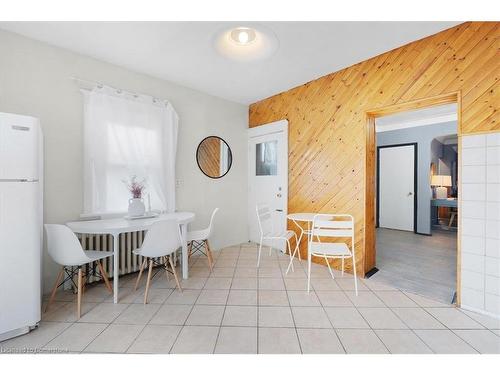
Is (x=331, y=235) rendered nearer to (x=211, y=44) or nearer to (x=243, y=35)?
(x=243, y=35)

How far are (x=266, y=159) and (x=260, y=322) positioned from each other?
2.67 m

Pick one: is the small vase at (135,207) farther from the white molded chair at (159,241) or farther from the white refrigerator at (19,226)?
the white refrigerator at (19,226)

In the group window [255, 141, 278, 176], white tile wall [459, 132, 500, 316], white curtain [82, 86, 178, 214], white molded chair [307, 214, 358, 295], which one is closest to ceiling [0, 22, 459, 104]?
white curtain [82, 86, 178, 214]

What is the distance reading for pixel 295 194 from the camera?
3516mm

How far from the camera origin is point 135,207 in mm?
2592

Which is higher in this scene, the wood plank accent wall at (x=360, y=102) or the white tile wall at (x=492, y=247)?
the wood plank accent wall at (x=360, y=102)

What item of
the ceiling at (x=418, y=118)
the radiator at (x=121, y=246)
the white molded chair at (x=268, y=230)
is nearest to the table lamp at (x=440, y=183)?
the ceiling at (x=418, y=118)

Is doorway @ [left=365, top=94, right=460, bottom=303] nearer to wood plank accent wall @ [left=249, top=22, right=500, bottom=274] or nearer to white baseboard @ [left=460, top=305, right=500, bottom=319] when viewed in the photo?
wood plank accent wall @ [left=249, top=22, right=500, bottom=274]

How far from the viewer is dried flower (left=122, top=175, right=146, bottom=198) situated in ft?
8.71

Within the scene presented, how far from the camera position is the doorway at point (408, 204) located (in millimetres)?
2750

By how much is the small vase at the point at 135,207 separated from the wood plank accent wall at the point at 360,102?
6.97ft

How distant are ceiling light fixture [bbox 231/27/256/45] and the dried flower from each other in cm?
192
